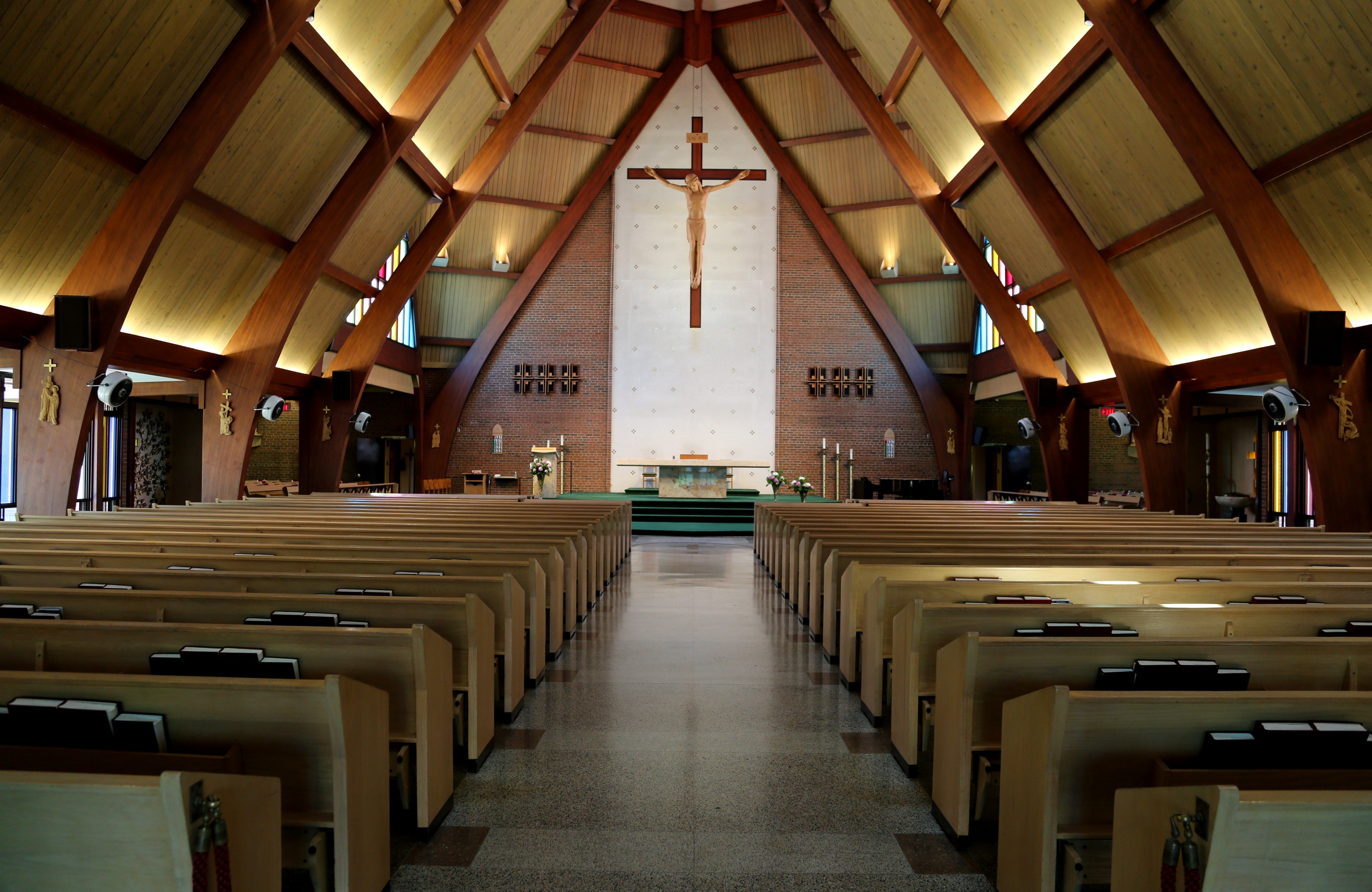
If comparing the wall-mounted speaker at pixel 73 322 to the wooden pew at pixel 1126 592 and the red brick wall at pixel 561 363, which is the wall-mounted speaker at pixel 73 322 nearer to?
the wooden pew at pixel 1126 592

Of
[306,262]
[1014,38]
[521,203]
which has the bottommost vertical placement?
[306,262]

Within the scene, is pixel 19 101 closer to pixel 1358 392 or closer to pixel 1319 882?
pixel 1319 882

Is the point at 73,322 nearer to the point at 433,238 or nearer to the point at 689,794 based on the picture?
the point at 433,238

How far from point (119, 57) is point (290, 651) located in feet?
21.2

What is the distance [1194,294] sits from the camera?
29.2 ft

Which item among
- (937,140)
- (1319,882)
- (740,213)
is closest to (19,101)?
(1319,882)

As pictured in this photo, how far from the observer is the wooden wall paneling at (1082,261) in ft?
30.7

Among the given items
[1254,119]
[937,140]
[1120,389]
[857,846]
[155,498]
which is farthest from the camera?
[155,498]

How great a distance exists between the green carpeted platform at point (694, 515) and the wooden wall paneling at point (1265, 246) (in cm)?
650

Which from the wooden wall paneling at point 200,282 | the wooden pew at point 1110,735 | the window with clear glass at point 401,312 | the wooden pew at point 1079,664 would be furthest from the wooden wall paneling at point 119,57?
the wooden pew at point 1110,735

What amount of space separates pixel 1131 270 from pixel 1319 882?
9.54m

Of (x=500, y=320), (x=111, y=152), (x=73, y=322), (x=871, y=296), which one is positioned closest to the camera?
(x=111, y=152)

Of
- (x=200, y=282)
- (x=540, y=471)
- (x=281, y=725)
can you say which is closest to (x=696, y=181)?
(x=540, y=471)

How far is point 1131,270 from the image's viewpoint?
9555mm
